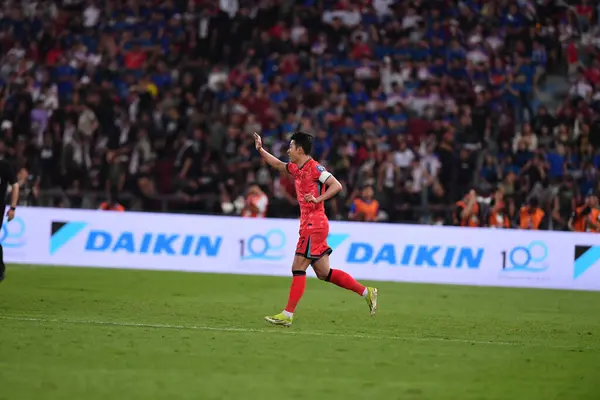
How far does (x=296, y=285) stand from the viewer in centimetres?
1212

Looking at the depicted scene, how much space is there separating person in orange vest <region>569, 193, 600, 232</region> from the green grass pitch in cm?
448

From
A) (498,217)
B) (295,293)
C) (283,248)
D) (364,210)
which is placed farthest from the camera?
(364,210)

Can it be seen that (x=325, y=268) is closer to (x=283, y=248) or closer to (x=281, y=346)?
(x=281, y=346)

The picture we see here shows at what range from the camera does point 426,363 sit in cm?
943

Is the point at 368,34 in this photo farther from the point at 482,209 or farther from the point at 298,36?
the point at 482,209

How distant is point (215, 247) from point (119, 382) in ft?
43.4

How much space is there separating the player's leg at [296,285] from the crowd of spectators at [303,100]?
10.3 meters

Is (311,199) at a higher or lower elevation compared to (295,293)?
higher

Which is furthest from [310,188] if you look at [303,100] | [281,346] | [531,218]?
[303,100]

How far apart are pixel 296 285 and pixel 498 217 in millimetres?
10719

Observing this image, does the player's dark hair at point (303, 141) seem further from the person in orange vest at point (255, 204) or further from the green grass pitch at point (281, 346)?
the person in orange vest at point (255, 204)

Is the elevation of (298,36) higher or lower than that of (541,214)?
higher

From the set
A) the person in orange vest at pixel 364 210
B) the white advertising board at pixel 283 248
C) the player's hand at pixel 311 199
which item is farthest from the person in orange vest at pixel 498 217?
the player's hand at pixel 311 199

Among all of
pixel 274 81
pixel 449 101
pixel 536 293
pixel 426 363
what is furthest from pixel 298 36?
pixel 426 363
